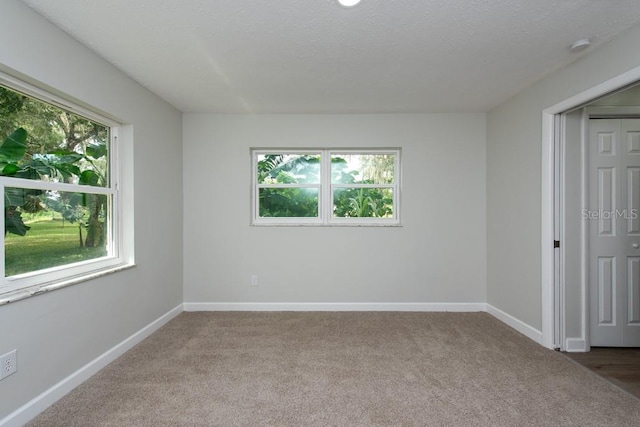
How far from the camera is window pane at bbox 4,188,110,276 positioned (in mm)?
1856

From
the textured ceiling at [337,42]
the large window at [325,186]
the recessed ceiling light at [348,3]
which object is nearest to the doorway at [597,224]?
the textured ceiling at [337,42]

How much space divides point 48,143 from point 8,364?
137 cm

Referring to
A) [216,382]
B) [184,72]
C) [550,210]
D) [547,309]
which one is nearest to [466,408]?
[547,309]

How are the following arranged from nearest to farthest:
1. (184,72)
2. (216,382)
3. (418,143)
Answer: (216,382) < (184,72) < (418,143)

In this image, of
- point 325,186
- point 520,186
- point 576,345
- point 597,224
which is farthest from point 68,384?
point 597,224

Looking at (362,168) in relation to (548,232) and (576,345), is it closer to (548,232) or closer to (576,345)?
(548,232)

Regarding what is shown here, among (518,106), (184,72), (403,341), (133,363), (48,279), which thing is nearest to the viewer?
(48,279)

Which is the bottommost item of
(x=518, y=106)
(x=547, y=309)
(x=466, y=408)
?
(x=466, y=408)

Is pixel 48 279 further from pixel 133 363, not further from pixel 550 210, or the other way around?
pixel 550 210

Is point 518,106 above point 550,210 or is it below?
above

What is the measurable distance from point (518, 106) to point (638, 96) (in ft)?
2.87

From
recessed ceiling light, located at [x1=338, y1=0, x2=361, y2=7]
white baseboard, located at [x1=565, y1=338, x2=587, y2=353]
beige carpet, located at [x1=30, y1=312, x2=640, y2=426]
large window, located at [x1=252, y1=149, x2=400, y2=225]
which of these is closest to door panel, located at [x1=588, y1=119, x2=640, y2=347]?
white baseboard, located at [x1=565, y1=338, x2=587, y2=353]

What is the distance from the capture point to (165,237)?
3367 mm

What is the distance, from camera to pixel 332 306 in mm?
3762
